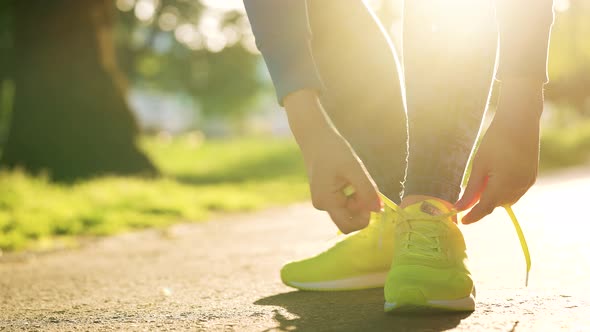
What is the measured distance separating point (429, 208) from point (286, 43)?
0.54 meters

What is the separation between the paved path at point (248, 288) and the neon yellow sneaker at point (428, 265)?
0.04 metres

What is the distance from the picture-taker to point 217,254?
3270mm

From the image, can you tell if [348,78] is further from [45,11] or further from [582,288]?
[45,11]

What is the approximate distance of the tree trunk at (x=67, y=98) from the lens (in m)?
7.96

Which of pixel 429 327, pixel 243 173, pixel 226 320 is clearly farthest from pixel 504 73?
pixel 243 173

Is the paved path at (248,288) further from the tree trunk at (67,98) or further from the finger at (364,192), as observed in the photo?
the tree trunk at (67,98)

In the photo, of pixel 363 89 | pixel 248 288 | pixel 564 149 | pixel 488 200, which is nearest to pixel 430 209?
pixel 488 200

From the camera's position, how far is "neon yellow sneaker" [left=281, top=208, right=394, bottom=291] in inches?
81.7

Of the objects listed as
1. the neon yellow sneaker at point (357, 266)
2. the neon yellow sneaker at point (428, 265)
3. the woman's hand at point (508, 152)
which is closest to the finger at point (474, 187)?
the woman's hand at point (508, 152)

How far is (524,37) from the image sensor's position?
159 centimetres

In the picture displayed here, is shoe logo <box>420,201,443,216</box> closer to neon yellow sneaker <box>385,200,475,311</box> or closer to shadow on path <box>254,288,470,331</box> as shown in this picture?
neon yellow sneaker <box>385,200,475,311</box>

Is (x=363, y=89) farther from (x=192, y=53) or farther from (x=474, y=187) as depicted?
(x=192, y=53)

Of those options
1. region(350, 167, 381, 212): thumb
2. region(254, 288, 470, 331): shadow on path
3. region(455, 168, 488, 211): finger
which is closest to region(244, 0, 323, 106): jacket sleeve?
region(350, 167, 381, 212): thumb

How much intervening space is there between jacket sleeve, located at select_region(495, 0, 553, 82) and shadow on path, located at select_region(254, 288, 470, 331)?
55cm
